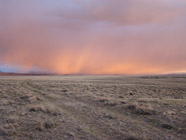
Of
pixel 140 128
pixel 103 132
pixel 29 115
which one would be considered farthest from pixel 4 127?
pixel 140 128

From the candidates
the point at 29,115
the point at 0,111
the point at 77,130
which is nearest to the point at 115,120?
the point at 77,130

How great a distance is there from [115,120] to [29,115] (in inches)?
246

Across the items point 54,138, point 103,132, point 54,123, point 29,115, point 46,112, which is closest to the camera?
point 54,138

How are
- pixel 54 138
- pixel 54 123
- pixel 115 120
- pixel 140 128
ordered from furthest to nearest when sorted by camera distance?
1. pixel 115 120
2. pixel 54 123
3. pixel 140 128
4. pixel 54 138

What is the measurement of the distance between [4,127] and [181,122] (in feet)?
34.5

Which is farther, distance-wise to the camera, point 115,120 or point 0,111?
point 0,111

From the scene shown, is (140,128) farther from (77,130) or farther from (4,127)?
(4,127)

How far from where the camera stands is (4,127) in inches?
328

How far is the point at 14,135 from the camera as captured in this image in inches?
289

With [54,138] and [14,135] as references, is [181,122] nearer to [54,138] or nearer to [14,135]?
[54,138]

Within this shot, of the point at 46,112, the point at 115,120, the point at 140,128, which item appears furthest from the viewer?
the point at 46,112

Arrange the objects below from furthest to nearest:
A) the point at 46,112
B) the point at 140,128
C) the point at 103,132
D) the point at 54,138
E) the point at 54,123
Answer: the point at 46,112 < the point at 54,123 < the point at 140,128 < the point at 103,132 < the point at 54,138

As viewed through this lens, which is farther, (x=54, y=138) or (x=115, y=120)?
(x=115, y=120)

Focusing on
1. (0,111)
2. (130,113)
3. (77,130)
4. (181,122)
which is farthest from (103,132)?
(0,111)
